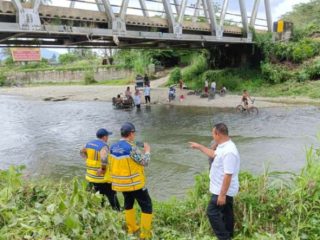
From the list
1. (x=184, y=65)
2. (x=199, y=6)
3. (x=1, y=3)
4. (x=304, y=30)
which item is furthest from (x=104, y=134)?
(x=184, y=65)

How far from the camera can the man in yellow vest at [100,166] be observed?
18.0 ft

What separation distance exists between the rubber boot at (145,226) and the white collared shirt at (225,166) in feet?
3.31

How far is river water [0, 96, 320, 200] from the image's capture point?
32.6ft

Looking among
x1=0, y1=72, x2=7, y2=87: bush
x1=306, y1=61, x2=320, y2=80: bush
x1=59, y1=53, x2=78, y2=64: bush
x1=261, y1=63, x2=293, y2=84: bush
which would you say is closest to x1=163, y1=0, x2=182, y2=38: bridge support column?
x1=261, y1=63, x2=293, y2=84: bush

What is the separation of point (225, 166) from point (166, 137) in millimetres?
10665

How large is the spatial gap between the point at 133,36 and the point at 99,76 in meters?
30.6

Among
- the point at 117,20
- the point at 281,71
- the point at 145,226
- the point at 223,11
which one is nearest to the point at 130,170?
the point at 145,226

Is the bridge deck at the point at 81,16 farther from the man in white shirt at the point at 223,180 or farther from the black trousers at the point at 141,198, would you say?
the man in white shirt at the point at 223,180

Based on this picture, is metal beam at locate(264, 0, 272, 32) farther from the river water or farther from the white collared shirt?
the white collared shirt

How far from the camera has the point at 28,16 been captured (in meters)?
11.5

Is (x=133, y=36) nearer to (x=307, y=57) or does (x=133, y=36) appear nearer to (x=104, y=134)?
(x=104, y=134)

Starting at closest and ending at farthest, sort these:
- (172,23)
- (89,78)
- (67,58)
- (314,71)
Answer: (172,23) < (314,71) < (89,78) < (67,58)

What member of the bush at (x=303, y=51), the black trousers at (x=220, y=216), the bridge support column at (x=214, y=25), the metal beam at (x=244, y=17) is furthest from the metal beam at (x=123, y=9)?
the bush at (x=303, y=51)

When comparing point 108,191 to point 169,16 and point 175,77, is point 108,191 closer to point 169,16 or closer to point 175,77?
point 169,16
